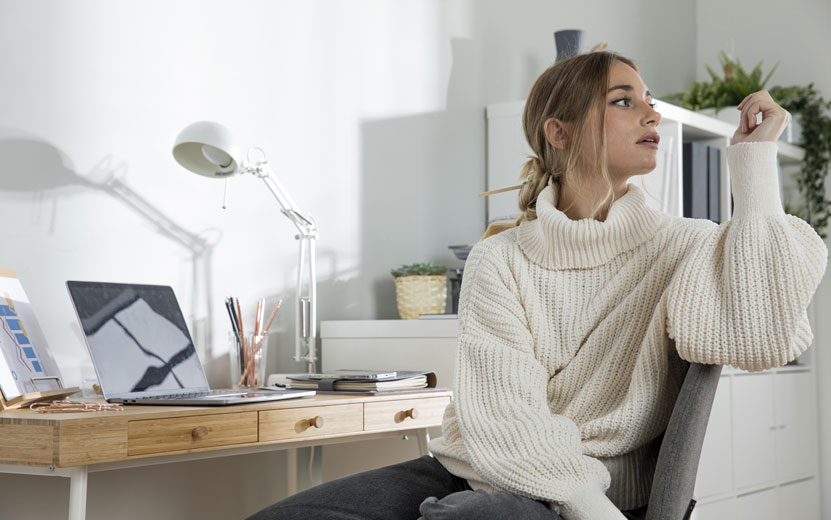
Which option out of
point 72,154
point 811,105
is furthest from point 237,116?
point 811,105

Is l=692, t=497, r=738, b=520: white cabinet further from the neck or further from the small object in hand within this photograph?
the small object in hand

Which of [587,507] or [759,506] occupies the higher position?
[587,507]

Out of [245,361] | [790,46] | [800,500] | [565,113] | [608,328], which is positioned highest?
[790,46]

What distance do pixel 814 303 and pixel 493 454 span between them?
2717 mm

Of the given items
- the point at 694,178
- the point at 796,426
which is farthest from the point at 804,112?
the point at 796,426

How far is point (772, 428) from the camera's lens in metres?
2.97

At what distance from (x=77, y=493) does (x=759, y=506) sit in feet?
7.27

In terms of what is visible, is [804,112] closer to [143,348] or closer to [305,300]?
[305,300]

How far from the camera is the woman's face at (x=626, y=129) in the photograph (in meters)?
1.46

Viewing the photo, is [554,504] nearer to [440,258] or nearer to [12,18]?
[12,18]

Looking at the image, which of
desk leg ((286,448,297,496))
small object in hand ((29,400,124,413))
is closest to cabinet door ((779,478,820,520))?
desk leg ((286,448,297,496))

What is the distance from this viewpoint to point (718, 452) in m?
2.57

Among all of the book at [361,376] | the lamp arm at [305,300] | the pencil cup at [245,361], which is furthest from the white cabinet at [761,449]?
the pencil cup at [245,361]

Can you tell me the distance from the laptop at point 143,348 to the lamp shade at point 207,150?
11.6 inches
